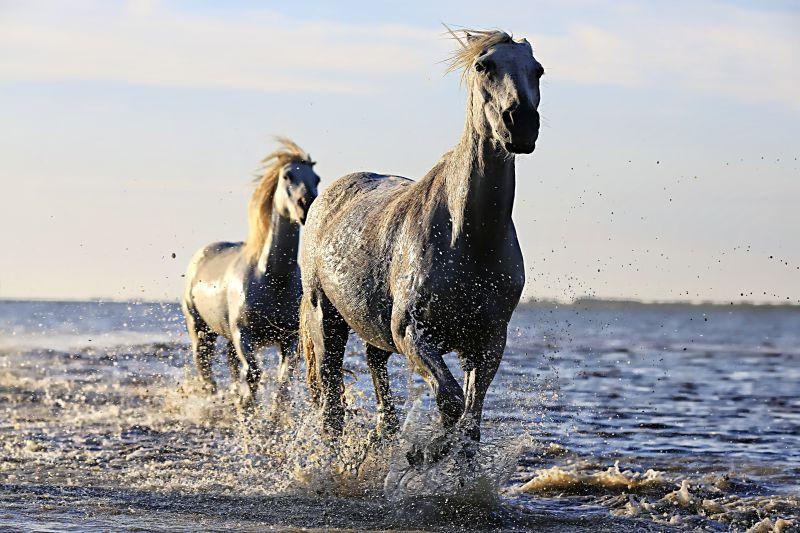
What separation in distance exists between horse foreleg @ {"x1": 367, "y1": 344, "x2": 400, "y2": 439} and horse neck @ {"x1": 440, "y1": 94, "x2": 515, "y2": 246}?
5.98 ft

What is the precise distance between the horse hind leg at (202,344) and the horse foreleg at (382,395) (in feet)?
16.0

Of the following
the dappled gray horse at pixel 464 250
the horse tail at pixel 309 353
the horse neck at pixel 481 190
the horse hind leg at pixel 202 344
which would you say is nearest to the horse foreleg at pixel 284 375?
the horse tail at pixel 309 353

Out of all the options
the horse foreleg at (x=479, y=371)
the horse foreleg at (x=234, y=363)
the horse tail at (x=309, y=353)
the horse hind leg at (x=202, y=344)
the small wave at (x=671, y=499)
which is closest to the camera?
the horse foreleg at (x=479, y=371)

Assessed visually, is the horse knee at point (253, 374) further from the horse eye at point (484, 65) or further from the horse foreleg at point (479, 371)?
the horse eye at point (484, 65)

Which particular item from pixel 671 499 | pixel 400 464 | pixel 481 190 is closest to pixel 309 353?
pixel 400 464

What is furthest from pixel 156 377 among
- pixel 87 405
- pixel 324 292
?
pixel 324 292

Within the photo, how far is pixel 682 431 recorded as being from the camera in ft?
32.1

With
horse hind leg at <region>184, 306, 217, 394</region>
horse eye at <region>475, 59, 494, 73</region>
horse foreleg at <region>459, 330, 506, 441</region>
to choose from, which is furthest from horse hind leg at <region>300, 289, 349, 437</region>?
horse hind leg at <region>184, 306, 217, 394</region>

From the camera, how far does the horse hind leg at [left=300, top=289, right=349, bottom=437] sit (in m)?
7.17

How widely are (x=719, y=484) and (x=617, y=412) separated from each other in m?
4.17

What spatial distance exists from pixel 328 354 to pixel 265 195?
3633 millimetres

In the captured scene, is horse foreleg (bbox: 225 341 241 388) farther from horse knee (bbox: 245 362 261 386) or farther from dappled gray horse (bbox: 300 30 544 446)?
dappled gray horse (bbox: 300 30 544 446)

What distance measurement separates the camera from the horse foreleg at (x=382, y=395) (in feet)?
23.0

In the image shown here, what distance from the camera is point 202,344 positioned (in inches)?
482
